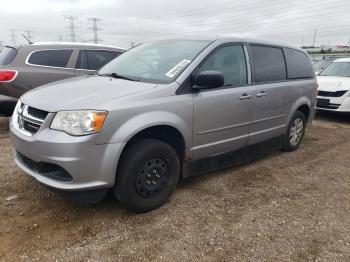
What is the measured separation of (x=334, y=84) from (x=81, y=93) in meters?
7.29

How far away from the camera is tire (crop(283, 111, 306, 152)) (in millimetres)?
5402

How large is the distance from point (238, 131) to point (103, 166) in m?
1.92

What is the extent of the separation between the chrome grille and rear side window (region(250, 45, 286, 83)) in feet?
8.62

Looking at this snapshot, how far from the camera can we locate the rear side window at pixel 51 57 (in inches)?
244

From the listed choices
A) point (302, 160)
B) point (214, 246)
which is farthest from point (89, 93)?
point (302, 160)

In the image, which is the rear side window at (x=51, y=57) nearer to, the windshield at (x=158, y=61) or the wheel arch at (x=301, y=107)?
the windshield at (x=158, y=61)

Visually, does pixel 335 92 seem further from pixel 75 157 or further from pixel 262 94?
pixel 75 157

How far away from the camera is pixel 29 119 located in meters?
3.12

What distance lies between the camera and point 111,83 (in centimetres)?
346

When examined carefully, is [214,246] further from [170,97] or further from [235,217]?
[170,97]

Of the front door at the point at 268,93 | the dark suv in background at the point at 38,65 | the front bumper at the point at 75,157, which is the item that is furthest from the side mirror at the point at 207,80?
the dark suv in background at the point at 38,65

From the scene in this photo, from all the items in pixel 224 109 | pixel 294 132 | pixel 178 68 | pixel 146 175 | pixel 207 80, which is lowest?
pixel 294 132

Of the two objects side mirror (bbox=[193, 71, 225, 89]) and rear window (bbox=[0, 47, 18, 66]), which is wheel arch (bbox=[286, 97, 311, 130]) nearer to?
side mirror (bbox=[193, 71, 225, 89])

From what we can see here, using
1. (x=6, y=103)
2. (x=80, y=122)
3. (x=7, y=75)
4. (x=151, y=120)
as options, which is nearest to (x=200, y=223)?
(x=151, y=120)
